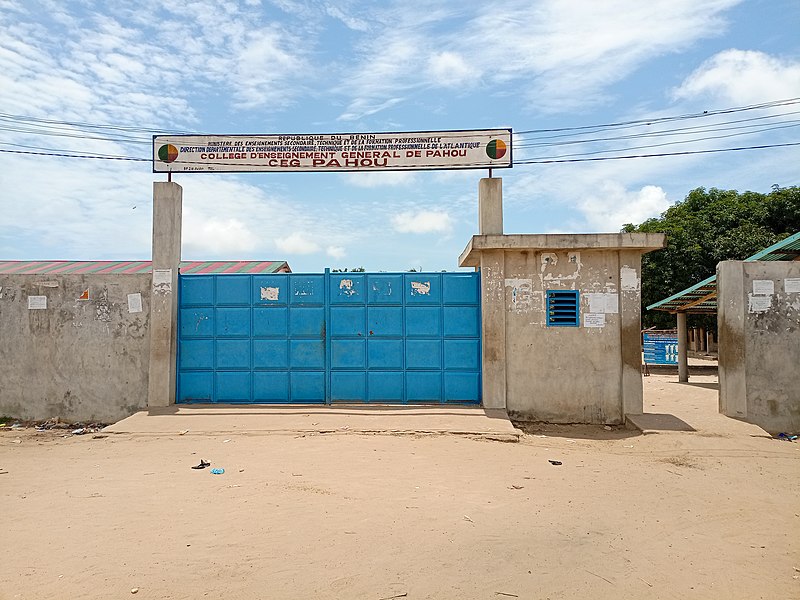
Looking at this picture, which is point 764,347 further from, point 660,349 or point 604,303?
point 660,349

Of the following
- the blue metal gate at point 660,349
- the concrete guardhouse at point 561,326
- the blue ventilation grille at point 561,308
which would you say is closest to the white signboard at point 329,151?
the concrete guardhouse at point 561,326

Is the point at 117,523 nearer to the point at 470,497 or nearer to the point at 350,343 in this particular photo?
the point at 470,497

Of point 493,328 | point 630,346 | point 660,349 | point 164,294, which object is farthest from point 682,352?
point 164,294

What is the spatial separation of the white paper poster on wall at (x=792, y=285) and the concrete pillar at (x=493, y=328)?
14.2ft

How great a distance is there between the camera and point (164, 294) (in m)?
9.69

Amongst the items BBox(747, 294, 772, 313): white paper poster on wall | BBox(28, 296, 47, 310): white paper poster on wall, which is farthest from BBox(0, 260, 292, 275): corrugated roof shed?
BBox(747, 294, 772, 313): white paper poster on wall

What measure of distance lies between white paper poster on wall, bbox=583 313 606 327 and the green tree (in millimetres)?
16275

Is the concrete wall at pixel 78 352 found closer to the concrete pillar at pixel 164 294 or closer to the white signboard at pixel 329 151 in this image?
the concrete pillar at pixel 164 294

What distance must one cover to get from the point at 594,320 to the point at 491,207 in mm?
2406

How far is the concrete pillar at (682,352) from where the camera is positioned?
17484 mm

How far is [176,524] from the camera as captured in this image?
4465mm

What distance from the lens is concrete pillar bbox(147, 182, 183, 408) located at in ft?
31.4

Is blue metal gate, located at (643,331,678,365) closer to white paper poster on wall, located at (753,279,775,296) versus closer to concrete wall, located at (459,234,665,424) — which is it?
white paper poster on wall, located at (753,279,775,296)

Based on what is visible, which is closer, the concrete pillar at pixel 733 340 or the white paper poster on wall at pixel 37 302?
the concrete pillar at pixel 733 340
